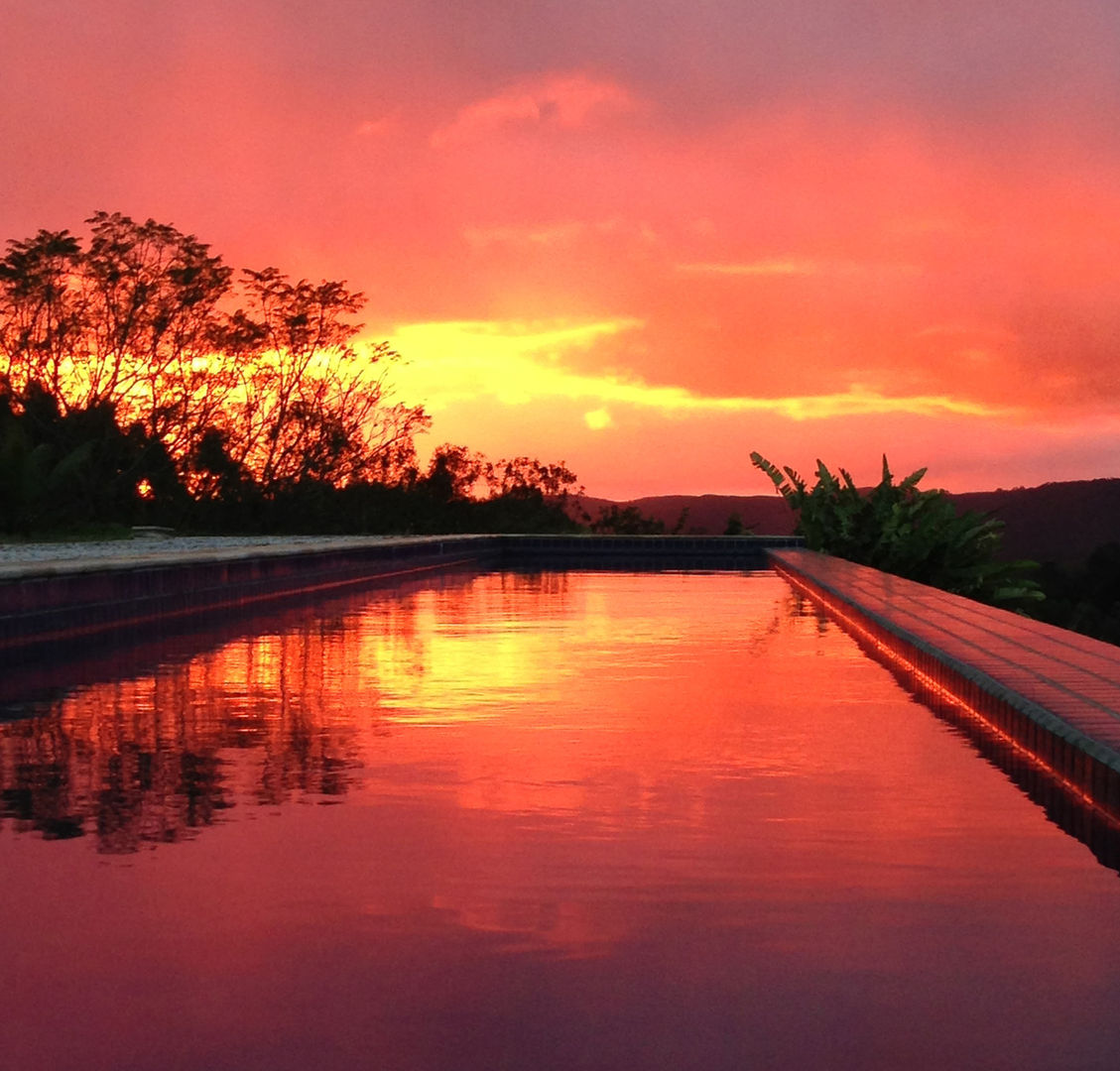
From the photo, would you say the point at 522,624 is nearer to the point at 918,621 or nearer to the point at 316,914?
the point at 918,621

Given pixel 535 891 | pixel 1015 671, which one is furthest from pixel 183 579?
pixel 535 891

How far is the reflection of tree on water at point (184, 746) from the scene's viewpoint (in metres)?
6.05

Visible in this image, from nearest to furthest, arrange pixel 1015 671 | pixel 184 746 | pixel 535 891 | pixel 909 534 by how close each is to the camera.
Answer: pixel 535 891 < pixel 184 746 < pixel 1015 671 < pixel 909 534

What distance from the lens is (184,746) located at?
765 centimetres

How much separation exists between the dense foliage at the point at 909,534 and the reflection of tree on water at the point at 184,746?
14616mm

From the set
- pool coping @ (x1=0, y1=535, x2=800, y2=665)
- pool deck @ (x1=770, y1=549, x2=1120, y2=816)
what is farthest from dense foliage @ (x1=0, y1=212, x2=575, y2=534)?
pool deck @ (x1=770, y1=549, x2=1120, y2=816)

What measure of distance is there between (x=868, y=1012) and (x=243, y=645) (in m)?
9.69

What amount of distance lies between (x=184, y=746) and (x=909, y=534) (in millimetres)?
20628

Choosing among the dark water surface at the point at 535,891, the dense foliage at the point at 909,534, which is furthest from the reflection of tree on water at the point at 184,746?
the dense foliage at the point at 909,534

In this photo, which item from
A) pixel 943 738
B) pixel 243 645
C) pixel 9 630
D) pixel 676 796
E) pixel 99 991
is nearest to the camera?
pixel 99 991

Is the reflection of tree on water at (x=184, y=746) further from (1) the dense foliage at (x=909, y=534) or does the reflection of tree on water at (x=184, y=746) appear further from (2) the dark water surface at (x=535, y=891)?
(1) the dense foliage at (x=909, y=534)

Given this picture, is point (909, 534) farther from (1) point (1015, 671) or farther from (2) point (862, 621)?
(1) point (1015, 671)

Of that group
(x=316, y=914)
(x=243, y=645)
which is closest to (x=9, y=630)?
(x=243, y=645)

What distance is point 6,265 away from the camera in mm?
32375
